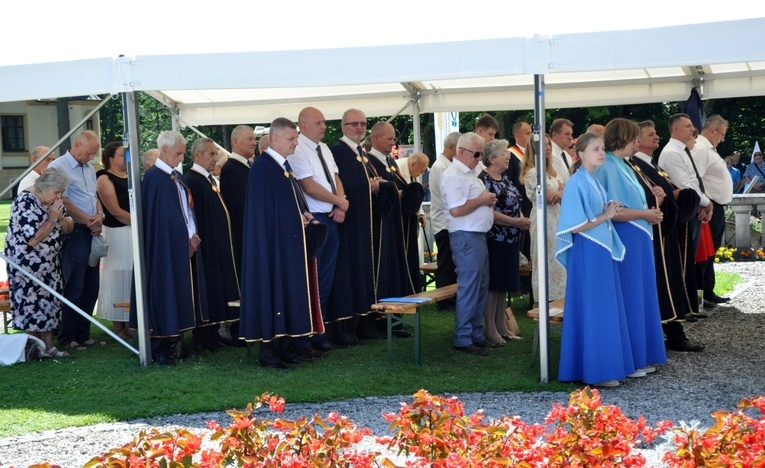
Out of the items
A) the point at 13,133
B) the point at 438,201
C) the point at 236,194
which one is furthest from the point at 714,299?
the point at 13,133

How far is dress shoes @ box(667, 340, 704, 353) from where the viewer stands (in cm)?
831

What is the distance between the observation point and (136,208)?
25.9ft

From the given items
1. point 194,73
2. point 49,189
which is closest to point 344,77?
point 194,73

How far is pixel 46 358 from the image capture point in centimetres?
861

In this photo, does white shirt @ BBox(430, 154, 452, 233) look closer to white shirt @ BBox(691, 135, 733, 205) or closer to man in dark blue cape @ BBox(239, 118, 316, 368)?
white shirt @ BBox(691, 135, 733, 205)

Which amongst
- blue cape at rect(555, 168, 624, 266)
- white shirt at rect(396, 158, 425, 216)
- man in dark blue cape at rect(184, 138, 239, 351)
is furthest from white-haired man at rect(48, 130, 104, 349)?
blue cape at rect(555, 168, 624, 266)

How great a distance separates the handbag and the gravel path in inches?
119

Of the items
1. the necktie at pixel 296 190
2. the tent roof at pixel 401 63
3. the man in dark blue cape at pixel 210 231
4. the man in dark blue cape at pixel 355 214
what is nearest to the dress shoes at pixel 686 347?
the tent roof at pixel 401 63

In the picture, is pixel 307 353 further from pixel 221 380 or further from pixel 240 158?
pixel 240 158

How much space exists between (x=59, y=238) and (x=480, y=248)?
3637 mm

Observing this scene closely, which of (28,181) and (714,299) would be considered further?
(714,299)

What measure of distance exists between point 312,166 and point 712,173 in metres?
3.93

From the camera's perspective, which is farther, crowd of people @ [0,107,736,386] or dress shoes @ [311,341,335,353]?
dress shoes @ [311,341,335,353]

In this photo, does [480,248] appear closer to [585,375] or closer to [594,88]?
[585,375]
